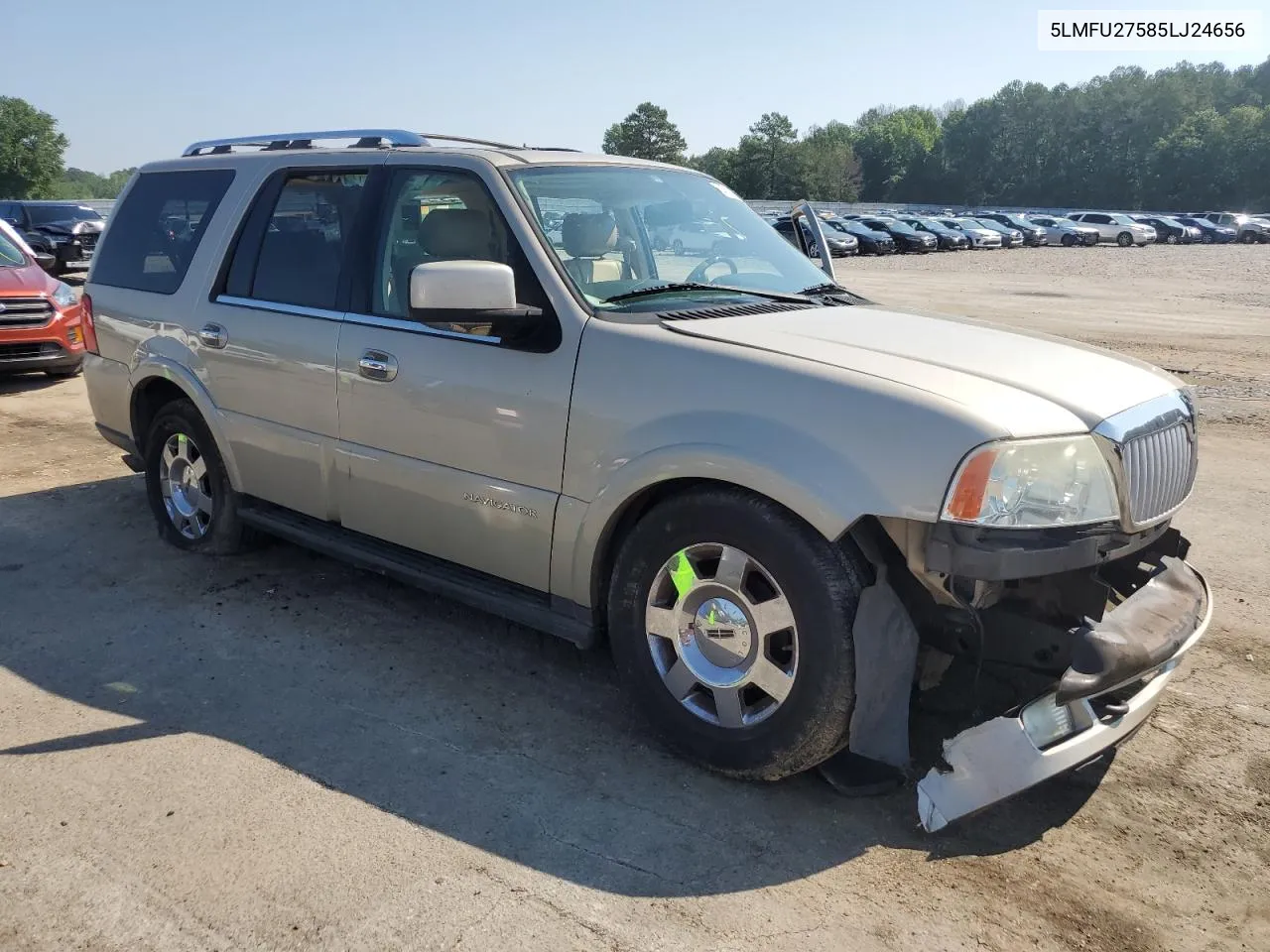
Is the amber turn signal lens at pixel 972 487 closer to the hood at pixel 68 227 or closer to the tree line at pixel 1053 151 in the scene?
the hood at pixel 68 227

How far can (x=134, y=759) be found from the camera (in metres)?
3.50

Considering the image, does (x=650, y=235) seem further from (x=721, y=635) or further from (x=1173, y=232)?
(x=1173, y=232)

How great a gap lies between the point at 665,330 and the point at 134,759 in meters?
2.33

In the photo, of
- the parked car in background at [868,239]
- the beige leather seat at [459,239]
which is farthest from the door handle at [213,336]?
the parked car in background at [868,239]

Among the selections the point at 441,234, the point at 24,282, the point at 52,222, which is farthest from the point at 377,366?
the point at 52,222

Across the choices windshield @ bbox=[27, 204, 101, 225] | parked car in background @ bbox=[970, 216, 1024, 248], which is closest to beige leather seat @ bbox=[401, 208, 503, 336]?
windshield @ bbox=[27, 204, 101, 225]

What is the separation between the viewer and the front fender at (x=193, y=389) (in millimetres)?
4949

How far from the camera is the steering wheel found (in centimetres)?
413

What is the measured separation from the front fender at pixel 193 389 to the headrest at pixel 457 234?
155cm

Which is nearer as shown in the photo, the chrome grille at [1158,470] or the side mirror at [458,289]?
the chrome grille at [1158,470]

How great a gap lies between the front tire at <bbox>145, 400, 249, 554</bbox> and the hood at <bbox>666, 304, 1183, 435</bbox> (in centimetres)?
281

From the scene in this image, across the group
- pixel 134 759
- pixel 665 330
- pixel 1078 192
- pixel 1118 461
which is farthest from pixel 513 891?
pixel 1078 192

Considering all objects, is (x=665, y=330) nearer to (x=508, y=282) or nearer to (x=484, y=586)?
(x=508, y=282)

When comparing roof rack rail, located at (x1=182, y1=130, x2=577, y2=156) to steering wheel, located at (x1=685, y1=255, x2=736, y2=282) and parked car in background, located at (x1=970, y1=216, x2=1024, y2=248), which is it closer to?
steering wheel, located at (x1=685, y1=255, x2=736, y2=282)
